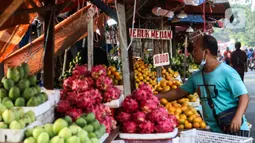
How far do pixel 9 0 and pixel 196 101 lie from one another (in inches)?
154

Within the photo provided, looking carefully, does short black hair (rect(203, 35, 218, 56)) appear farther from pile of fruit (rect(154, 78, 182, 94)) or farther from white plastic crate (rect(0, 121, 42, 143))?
pile of fruit (rect(154, 78, 182, 94))

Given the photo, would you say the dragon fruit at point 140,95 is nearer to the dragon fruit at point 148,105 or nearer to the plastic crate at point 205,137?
the dragon fruit at point 148,105

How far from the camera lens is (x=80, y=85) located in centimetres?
334

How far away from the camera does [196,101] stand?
599 centimetres

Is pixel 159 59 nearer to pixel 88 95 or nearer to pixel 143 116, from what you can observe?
pixel 143 116

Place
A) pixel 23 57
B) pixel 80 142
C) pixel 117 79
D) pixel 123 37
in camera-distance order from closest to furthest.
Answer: pixel 80 142
pixel 123 37
pixel 117 79
pixel 23 57

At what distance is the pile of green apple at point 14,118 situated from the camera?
7.70ft

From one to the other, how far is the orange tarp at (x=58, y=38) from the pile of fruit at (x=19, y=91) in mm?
2619

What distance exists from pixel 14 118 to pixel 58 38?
12.2ft

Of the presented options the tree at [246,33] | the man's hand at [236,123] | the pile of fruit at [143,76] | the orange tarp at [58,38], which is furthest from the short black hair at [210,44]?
the tree at [246,33]

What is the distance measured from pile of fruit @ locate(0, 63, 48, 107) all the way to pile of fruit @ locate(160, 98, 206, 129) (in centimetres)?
213

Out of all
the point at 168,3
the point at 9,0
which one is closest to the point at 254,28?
the point at 168,3

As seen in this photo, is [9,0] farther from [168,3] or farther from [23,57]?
[168,3]

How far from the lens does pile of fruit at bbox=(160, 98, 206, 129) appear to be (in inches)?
182
